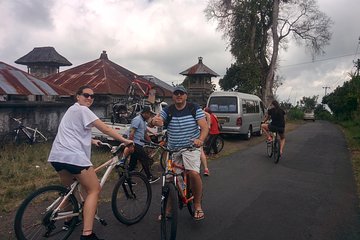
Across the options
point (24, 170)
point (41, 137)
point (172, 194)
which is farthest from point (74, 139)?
point (41, 137)

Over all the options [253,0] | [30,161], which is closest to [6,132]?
[30,161]

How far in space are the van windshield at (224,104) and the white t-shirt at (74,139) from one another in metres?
11.7

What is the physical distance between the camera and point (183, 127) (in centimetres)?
465

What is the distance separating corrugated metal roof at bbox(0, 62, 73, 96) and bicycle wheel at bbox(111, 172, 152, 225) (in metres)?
8.54

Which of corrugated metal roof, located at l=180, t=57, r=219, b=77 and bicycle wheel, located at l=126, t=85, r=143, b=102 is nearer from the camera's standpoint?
bicycle wheel, located at l=126, t=85, r=143, b=102

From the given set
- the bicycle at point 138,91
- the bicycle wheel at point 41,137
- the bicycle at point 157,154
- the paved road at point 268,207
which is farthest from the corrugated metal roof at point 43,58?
the paved road at point 268,207

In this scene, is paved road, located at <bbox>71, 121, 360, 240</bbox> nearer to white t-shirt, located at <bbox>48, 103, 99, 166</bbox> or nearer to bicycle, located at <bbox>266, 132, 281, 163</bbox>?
bicycle, located at <bbox>266, 132, 281, 163</bbox>

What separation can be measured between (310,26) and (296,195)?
81.6 ft

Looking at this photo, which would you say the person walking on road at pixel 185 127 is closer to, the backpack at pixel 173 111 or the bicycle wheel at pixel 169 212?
the backpack at pixel 173 111

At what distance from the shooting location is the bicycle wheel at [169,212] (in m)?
3.89

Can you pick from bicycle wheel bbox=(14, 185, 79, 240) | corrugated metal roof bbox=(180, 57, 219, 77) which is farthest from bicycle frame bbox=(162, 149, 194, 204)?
corrugated metal roof bbox=(180, 57, 219, 77)

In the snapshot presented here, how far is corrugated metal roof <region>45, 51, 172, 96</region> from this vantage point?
18688 millimetres

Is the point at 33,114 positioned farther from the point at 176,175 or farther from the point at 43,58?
the point at 43,58

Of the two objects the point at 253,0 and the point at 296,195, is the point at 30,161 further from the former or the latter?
the point at 253,0
